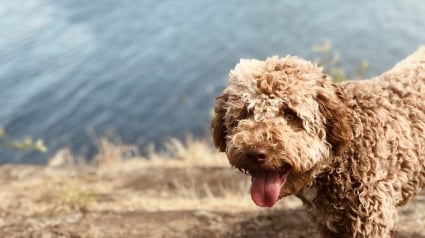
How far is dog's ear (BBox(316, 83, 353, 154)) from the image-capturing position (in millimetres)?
3635

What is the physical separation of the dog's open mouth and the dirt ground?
71.2 inches

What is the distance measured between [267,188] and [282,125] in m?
0.39

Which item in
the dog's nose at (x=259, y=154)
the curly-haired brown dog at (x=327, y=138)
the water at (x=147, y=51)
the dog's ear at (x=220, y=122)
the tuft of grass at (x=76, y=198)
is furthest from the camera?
the water at (x=147, y=51)

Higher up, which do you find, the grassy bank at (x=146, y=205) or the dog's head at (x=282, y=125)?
the dog's head at (x=282, y=125)

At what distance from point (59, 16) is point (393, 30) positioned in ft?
29.0

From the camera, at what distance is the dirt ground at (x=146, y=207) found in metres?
5.55

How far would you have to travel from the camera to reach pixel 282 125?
358 centimetres

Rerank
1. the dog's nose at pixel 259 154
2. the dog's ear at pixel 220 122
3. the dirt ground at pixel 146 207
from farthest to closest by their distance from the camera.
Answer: the dirt ground at pixel 146 207
the dog's ear at pixel 220 122
the dog's nose at pixel 259 154

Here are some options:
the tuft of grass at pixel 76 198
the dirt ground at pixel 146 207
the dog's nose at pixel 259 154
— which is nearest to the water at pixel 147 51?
the dirt ground at pixel 146 207

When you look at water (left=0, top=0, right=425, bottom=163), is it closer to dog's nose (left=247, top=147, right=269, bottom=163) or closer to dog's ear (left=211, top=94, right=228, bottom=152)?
dog's ear (left=211, top=94, right=228, bottom=152)

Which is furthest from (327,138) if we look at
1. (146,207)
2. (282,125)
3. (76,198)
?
(76,198)

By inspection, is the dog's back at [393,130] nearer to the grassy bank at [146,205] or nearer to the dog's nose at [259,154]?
the dog's nose at [259,154]

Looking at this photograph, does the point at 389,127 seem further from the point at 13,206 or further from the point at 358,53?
the point at 358,53

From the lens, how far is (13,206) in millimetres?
6770
